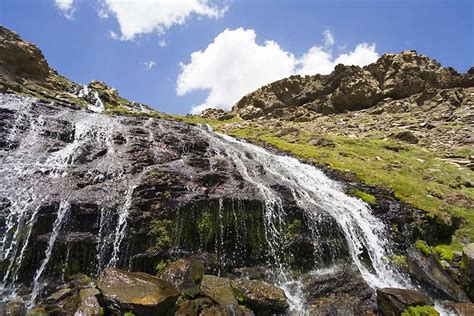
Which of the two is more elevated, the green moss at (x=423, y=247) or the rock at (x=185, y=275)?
the green moss at (x=423, y=247)

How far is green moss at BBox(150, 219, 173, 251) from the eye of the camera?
15.1m

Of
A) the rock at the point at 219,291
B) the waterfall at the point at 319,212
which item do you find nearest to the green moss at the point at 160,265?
the rock at the point at 219,291

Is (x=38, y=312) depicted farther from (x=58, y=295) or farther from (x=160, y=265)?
(x=160, y=265)

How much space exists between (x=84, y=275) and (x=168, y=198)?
4805mm

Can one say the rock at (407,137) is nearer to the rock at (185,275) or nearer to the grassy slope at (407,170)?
the grassy slope at (407,170)

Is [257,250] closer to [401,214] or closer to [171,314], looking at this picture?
[171,314]

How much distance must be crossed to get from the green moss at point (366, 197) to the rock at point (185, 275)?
12600mm

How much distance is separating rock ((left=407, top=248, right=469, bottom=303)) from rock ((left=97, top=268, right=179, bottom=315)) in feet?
37.1

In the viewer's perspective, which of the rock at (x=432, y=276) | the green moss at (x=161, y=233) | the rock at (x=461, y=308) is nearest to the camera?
the rock at (x=461, y=308)

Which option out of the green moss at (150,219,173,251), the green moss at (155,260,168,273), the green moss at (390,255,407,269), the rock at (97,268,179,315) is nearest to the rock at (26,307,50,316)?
the rock at (97,268,179,315)

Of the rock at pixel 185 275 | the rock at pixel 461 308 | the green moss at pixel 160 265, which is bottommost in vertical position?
the rock at pixel 461 308

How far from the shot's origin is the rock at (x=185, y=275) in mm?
12312

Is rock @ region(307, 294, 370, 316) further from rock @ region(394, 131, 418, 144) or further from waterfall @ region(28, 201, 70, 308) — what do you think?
rock @ region(394, 131, 418, 144)

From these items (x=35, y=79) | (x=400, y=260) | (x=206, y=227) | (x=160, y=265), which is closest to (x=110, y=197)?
(x=160, y=265)
